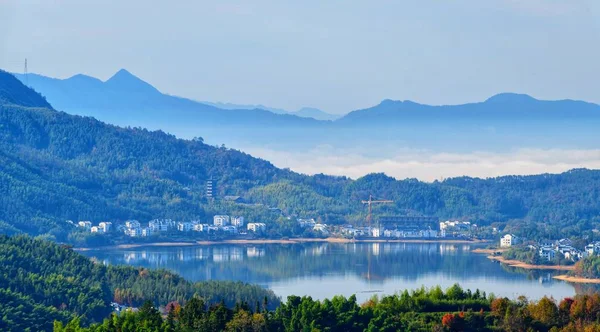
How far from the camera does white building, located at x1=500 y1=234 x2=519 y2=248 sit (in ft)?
169

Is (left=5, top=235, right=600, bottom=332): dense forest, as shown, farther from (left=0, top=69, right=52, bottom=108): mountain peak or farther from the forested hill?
(left=0, top=69, right=52, bottom=108): mountain peak

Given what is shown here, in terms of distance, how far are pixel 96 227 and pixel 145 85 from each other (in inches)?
3169

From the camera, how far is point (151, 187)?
62.7 meters

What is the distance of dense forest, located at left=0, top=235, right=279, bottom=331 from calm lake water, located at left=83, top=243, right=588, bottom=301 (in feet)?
10.5

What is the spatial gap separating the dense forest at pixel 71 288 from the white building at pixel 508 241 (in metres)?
21.0

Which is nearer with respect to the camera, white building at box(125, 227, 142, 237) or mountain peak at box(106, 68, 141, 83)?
white building at box(125, 227, 142, 237)

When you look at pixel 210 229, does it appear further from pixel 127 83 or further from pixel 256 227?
pixel 127 83

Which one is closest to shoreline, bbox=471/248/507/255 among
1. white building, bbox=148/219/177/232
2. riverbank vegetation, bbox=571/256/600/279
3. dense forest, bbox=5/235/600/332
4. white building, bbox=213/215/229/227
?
riverbank vegetation, bbox=571/256/600/279

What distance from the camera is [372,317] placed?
2220 centimetres

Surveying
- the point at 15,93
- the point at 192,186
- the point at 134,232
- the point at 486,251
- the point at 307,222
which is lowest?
the point at 486,251

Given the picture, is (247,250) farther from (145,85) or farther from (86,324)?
(145,85)

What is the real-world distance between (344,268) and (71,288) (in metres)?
15.7

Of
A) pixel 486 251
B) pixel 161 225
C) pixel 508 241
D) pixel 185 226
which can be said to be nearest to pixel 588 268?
pixel 486 251

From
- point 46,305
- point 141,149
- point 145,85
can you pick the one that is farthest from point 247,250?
point 145,85
